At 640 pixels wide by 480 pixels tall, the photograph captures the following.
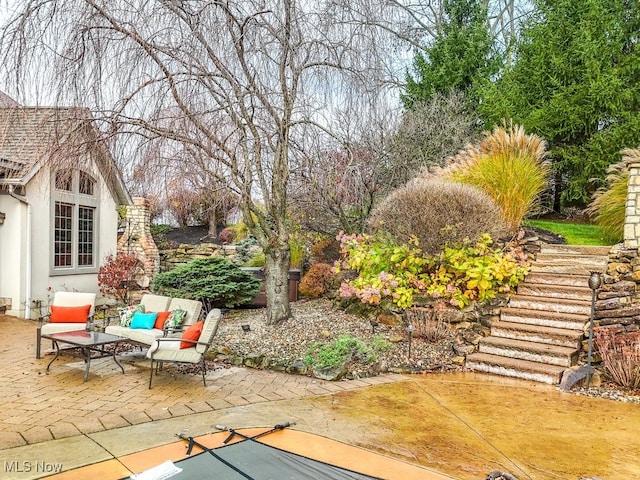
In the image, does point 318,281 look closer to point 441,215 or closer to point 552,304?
point 441,215

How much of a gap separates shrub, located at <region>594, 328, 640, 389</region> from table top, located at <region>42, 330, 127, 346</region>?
6.33 m

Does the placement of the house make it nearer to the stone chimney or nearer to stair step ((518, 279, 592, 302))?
the stone chimney

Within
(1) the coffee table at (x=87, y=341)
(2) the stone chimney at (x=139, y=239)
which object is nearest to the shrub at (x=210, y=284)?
(1) the coffee table at (x=87, y=341)

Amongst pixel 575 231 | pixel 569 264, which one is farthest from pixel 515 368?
pixel 575 231

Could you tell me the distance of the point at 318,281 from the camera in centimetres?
1085

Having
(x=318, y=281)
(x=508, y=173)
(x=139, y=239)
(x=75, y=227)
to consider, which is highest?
(x=508, y=173)

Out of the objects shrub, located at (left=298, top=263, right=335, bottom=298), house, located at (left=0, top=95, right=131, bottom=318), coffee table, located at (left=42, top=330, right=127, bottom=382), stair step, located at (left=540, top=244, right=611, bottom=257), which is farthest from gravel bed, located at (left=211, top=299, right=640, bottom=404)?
house, located at (left=0, top=95, right=131, bottom=318)

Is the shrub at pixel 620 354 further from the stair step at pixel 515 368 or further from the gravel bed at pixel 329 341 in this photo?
the stair step at pixel 515 368

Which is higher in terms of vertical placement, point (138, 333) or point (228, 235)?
point (228, 235)

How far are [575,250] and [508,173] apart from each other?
1.89 metres

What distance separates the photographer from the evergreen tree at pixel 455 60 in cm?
1302

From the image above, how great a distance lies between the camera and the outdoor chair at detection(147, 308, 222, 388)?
5438 mm

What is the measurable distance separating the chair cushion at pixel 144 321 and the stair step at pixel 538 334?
5152 millimetres

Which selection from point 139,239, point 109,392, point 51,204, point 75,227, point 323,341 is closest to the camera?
point 109,392
